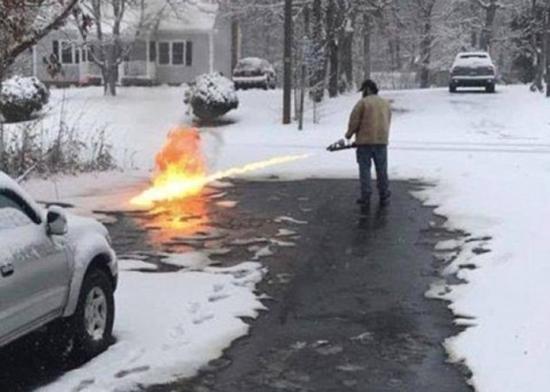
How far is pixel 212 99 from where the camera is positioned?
30.8 metres

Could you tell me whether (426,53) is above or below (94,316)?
above

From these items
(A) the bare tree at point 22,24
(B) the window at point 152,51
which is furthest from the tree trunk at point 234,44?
(A) the bare tree at point 22,24

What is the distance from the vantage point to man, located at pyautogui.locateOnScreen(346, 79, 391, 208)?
14.2 meters

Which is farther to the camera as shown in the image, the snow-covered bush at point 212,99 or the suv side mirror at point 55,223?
the snow-covered bush at point 212,99

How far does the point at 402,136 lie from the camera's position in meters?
26.7

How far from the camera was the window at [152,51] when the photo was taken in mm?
53906

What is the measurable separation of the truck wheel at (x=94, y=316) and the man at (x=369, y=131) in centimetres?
753

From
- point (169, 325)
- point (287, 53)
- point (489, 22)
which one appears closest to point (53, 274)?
point (169, 325)

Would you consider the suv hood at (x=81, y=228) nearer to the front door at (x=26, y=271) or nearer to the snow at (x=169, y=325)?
the front door at (x=26, y=271)

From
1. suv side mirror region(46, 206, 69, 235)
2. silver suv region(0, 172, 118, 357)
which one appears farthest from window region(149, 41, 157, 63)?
suv side mirror region(46, 206, 69, 235)

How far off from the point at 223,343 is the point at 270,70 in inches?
1681

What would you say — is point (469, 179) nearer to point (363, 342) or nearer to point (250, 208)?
point (250, 208)

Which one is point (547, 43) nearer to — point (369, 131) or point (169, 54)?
point (169, 54)

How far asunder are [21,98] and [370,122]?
19.4 meters
